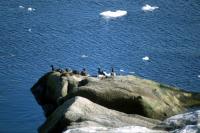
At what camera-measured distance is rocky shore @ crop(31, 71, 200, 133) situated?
104ft

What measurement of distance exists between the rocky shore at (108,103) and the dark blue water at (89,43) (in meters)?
4.37

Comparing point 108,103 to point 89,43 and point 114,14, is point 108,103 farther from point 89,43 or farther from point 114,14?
point 114,14

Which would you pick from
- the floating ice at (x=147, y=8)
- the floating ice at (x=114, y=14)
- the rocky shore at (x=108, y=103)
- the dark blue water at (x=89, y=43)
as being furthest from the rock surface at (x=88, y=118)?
the floating ice at (x=147, y=8)

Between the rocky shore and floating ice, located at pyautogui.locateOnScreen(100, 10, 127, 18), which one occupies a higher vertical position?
floating ice, located at pyautogui.locateOnScreen(100, 10, 127, 18)

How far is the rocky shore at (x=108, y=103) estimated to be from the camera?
31625 mm

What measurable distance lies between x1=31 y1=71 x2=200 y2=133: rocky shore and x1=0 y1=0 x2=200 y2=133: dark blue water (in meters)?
4.37

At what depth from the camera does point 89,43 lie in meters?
73.8

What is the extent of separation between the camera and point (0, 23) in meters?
78.7

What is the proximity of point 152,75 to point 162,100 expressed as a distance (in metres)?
19.6

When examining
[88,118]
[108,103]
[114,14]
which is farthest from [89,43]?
[88,118]

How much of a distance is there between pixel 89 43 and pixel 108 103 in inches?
1359

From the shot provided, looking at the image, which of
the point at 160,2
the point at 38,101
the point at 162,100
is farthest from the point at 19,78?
the point at 160,2

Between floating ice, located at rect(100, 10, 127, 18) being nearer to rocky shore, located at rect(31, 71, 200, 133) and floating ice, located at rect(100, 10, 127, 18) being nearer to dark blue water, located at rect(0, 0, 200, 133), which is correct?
dark blue water, located at rect(0, 0, 200, 133)

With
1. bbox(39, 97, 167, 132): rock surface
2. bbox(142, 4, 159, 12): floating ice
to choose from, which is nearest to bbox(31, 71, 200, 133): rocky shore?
bbox(39, 97, 167, 132): rock surface
